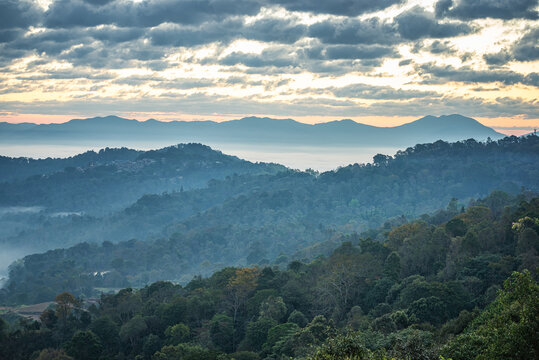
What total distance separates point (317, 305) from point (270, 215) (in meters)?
87.0

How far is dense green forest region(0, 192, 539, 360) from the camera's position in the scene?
24.8m

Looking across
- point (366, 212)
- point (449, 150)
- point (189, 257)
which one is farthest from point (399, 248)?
point (449, 150)

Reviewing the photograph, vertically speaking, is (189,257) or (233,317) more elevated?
(233,317)

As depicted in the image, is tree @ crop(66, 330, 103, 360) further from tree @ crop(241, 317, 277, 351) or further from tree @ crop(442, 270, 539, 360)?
tree @ crop(442, 270, 539, 360)

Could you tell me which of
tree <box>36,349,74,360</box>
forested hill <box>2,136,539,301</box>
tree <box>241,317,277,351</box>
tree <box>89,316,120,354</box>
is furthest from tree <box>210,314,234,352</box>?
forested hill <box>2,136,539,301</box>

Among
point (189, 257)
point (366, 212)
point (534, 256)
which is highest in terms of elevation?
point (534, 256)

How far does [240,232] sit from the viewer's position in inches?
4277

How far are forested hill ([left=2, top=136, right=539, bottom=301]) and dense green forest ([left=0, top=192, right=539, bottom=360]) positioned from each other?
3613 cm

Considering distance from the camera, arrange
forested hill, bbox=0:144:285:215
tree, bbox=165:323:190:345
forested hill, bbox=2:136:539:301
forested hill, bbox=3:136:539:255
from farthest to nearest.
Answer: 1. forested hill, bbox=0:144:285:215
2. forested hill, bbox=3:136:539:255
3. forested hill, bbox=2:136:539:301
4. tree, bbox=165:323:190:345

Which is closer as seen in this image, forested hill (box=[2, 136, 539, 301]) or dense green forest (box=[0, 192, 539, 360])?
dense green forest (box=[0, 192, 539, 360])

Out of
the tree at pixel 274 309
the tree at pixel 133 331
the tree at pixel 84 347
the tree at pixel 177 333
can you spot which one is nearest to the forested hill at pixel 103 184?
the tree at pixel 133 331

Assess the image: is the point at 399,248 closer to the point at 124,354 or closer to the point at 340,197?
the point at 124,354

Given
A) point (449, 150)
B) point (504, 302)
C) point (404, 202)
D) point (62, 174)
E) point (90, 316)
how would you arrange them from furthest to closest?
point (62, 174) < point (449, 150) < point (404, 202) < point (90, 316) < point (504, 302)

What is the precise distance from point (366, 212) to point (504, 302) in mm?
101016
